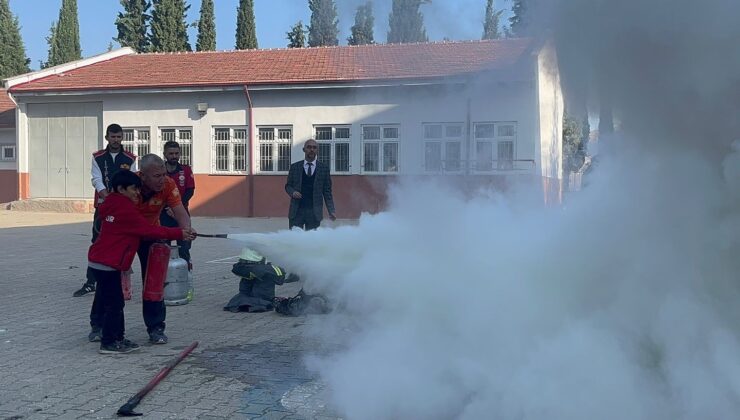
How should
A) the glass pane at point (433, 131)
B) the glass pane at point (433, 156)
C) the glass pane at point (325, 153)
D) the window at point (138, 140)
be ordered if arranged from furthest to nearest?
the window at point (138, 140)
the glass pane at point (325, 153)
the glass pane at point (433, 156)
the glass pane at point (433, 131)

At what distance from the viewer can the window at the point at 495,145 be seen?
18.1ft

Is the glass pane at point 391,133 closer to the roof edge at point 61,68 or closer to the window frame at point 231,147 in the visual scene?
the window frame at point 231,147

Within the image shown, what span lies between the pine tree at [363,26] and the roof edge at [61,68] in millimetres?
24567

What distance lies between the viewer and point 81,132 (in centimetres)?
2542

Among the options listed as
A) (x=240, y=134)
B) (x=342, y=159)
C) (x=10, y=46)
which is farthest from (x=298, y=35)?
(x=10, y=46)

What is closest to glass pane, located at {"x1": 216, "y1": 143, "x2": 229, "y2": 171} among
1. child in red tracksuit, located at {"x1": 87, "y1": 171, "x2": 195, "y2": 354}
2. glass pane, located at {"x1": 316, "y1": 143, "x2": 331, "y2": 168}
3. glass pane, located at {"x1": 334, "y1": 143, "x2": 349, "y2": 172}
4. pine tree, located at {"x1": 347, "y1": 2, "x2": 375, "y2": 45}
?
glass pane, located at {"x1": 316, "y1": 143, "x2": 331, "y2": 168}

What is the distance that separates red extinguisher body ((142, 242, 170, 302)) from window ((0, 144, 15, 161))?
25.2 m

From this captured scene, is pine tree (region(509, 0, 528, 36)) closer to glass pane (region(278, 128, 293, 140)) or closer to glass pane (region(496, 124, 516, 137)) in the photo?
glass pane (region(496, 124, 516, 137))

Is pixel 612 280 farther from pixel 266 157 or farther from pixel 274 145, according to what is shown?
pixel 266 157

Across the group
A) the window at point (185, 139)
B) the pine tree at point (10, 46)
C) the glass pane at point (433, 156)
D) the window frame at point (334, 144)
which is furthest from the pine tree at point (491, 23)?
the pine tree at point (10, 46)

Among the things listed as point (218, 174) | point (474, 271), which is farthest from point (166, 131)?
point (474, 271)

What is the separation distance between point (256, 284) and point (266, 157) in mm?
15768

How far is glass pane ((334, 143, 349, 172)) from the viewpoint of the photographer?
21969mm

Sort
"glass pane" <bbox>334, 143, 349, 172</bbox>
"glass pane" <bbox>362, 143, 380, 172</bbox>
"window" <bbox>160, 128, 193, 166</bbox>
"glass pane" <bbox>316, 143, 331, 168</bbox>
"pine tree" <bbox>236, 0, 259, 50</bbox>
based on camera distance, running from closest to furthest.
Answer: "glass pane" <bbox>362, 143, 380, 172</bbox>, "glass pane" <bbox>334, 143, 349, 172</bbox>, "glass pane" <bbox>316, 143, 331, 168</bbox>, "window" <bbox>160, 128, 193, 166</bbox>, "pine tree" <bbox>236, 0, 259, 50</bbox>
